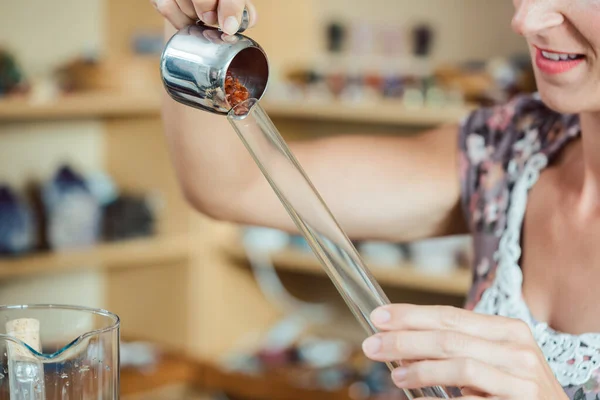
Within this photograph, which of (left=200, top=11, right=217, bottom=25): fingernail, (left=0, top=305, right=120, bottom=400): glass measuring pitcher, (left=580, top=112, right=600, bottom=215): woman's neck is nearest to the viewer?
(left=0, top=305, right=120, bottom=400): glass measuring pitcher

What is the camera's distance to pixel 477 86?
6.54ft

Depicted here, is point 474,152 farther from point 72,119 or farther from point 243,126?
point 72,119

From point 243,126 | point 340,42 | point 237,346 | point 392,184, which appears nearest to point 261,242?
point 237,346

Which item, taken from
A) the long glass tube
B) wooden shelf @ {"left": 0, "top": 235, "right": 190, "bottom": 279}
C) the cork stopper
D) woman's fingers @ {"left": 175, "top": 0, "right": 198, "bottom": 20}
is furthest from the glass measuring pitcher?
wooden shelf @ {"left": 0, "top": 235, "right": 190, "bottom": 279}

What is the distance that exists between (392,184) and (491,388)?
0.55 metres

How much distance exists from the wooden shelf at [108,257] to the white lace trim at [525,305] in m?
1.27

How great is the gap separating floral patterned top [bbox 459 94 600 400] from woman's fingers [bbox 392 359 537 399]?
281mm

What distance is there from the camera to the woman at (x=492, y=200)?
23.9 inches

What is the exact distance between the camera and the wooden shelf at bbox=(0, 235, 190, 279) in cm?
197

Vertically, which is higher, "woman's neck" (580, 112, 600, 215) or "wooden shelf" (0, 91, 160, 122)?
"woman's neck" (580, 112, 600, 215)

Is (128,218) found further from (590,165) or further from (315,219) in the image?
(315,219)

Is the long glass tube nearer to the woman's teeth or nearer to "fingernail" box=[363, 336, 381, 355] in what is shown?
"fingernail" box=[363, 336, 381, 355]

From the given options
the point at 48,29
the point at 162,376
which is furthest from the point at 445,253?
the point at 48,29

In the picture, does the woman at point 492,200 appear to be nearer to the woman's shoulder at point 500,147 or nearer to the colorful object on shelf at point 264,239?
the woman's shoulder at point 500,147
